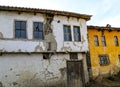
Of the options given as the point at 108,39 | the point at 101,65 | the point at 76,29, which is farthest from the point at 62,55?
the point at 108,39

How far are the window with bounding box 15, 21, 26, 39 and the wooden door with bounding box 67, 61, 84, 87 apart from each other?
491 centimetres

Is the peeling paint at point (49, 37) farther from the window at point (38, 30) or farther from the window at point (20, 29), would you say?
the window at point (20, 29)

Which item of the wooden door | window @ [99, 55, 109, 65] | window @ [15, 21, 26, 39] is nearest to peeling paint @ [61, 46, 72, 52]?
the wooden door

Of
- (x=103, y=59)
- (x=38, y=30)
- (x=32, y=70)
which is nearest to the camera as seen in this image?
(x=32, y=70)

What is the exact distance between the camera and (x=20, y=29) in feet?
48.4

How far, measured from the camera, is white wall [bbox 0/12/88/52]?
14.0 metres

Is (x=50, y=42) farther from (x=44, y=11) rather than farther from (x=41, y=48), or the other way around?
(x=44, y=11)

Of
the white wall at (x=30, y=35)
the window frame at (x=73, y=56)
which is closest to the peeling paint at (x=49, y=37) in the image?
the white wall at (x=30, y=35)

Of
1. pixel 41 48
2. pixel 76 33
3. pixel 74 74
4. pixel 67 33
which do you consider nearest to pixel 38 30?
pixel 41 48

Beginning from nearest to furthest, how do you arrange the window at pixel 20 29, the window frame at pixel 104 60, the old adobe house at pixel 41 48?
the old adobe house at pixel 41 48 < the window at pixel 20 29 < the window frame at pixel 104 60

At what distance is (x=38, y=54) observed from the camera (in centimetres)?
1494

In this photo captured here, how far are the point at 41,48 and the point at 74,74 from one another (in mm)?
4057

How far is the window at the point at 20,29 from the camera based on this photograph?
14.6 m

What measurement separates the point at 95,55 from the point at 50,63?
6499 millimetres
